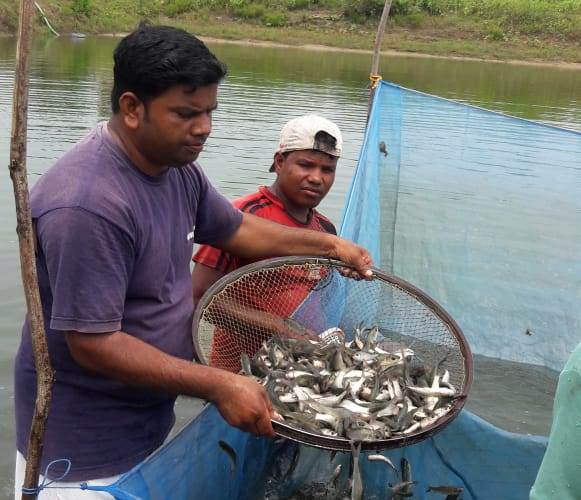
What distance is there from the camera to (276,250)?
325 centimetres

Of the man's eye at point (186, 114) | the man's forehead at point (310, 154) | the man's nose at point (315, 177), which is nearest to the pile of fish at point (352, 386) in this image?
the man's nose at point (315, 177)

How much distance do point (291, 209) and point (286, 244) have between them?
1.42ft

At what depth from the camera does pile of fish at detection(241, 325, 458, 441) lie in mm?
2713

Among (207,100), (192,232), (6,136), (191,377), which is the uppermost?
(207,100)

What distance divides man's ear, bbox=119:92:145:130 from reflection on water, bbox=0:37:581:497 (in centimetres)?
351

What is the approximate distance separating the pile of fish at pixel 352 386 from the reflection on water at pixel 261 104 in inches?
111

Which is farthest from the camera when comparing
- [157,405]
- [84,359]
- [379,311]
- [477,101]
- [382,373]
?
[477,101]

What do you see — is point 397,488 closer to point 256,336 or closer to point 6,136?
point 256,336

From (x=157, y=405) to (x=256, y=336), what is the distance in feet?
2.53

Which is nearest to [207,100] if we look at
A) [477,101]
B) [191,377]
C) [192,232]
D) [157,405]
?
[192,232]

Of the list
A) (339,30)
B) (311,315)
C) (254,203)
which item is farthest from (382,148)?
(339,30)

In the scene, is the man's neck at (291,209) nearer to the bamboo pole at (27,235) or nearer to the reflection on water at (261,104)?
the bamboo pole at (27,235)

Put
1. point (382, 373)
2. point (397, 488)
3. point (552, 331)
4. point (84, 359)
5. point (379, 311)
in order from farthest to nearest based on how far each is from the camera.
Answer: point (552, 331) → point (379, 311) → point (397, 488) → point (382, 373) → point (84, 359)

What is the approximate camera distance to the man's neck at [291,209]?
12.0 feet
